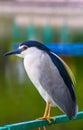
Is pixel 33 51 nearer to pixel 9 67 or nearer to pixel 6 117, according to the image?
pixel 6 117

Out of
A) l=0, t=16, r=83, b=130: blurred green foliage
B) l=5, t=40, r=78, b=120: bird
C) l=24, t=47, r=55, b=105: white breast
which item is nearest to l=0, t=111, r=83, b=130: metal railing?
l=5, t=40, r=78, b=120: bird

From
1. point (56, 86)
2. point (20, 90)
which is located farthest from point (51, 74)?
point (20, 90)

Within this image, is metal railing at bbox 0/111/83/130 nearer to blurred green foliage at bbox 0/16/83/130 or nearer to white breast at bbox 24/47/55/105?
white breast at bbox 24/47/55/105

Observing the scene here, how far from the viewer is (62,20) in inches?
534

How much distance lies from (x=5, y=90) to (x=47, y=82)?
4.92m

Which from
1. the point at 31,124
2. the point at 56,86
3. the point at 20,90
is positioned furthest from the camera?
the point at 20,90

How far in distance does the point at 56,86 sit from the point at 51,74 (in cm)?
3

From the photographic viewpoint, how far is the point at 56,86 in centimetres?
139

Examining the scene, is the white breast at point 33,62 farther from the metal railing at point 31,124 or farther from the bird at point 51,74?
the metal railing at point 31,124

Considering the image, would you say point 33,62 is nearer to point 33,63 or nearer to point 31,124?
point 33,63

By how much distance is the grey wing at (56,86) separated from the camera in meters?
1.36

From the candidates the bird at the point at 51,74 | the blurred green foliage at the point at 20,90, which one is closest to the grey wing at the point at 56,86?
the bird at the point at 51,74

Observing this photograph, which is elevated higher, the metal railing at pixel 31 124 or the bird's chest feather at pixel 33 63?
the bird's chest feather at pixel 33 63

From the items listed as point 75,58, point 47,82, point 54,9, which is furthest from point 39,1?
point 47,82
